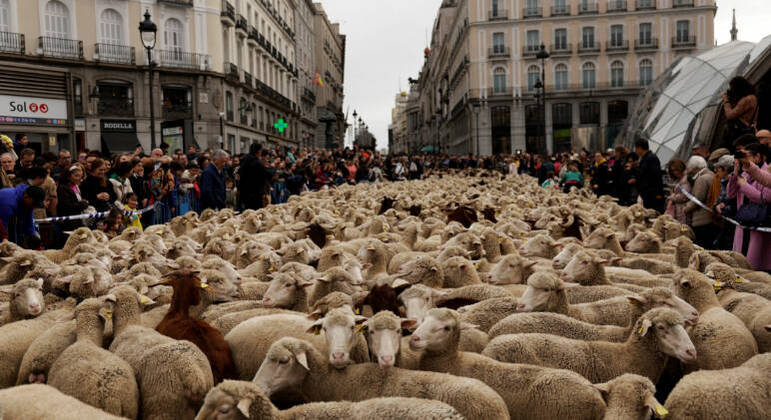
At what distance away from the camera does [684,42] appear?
2260 inches

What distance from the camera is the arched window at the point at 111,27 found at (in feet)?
102

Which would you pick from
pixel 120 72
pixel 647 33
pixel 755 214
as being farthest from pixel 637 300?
pixel 647 33

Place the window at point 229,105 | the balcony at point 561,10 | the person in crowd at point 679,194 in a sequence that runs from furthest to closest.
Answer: the balcony at point 561,10 → the window at point 229,105 → the person in crowd at point 679,194

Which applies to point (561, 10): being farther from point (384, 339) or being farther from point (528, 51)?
point (384, 339)

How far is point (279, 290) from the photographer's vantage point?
5215mm

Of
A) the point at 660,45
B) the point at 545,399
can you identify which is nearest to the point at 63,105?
the point at 545,399

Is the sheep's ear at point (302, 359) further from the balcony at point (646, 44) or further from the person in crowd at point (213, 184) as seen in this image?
the balcony at point (646, 44)

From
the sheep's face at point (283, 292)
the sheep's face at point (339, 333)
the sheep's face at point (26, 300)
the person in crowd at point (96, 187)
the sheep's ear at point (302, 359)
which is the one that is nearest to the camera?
the sheep's ear at point (302, 359)

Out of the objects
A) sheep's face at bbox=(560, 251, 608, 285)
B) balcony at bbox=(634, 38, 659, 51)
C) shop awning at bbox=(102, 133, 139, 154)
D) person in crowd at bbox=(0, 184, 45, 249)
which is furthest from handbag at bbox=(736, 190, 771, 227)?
balcony at bbox=(634, 38, 659, 51)

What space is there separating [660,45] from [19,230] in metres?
60.4

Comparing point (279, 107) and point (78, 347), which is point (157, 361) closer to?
point (78, 347)

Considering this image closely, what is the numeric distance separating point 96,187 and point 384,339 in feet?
25.3

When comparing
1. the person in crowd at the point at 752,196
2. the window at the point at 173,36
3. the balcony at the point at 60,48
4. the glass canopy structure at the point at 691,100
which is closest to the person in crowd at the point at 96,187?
the person in crowd at the point at 752,196

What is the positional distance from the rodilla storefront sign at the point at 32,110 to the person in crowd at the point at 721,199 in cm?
2598
